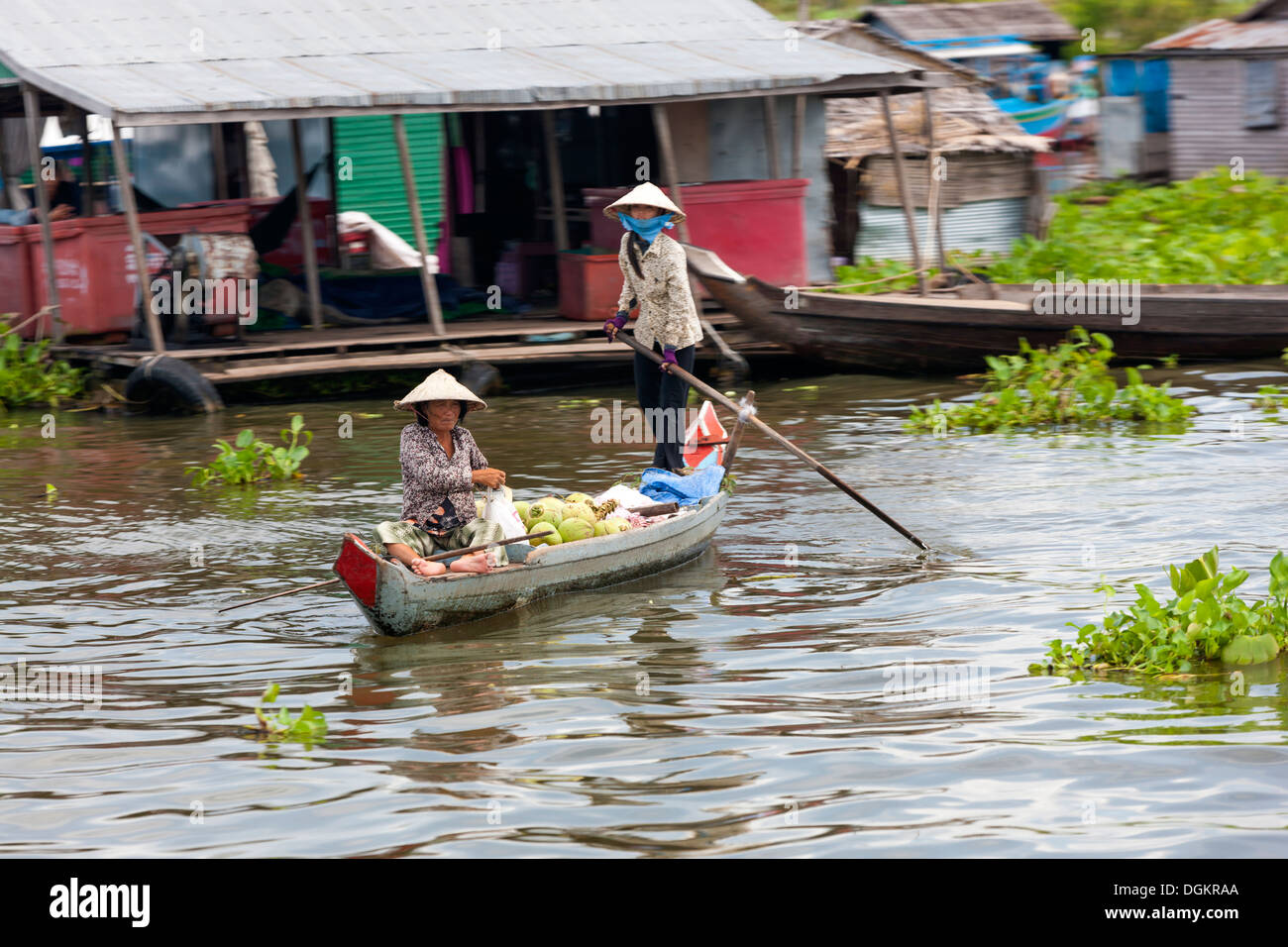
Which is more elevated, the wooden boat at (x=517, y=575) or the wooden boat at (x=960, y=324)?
the wooden boat at (x=960, y=324)

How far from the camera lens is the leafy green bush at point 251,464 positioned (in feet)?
35.2

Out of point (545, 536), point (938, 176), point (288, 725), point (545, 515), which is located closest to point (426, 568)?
point (545, 536)

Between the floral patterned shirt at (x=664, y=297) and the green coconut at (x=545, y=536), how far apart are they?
2.24 metres

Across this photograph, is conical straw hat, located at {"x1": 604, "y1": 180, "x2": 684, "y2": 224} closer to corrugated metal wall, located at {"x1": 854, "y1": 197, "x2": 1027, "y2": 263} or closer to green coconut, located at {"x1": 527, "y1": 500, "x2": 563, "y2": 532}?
green coconut, located at {"x1": 527, "y1": 500, "x2": 563, "y2": 532}

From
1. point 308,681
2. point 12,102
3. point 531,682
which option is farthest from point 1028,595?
point 12,102

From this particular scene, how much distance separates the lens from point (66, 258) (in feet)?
46.6

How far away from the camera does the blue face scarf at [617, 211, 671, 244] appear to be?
32.3 feet

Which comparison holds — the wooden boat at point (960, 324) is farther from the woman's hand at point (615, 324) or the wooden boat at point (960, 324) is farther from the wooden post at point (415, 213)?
the woman's hand at point (615, 324)

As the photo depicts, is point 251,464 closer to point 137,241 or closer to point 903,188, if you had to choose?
point 137,241

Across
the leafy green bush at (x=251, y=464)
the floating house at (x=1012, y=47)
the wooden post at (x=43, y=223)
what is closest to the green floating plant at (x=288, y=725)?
the leafy green bush at (x=251, y=464)

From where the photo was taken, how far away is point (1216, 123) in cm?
2358

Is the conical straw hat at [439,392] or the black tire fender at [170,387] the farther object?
the black tire fender at [170,387]
